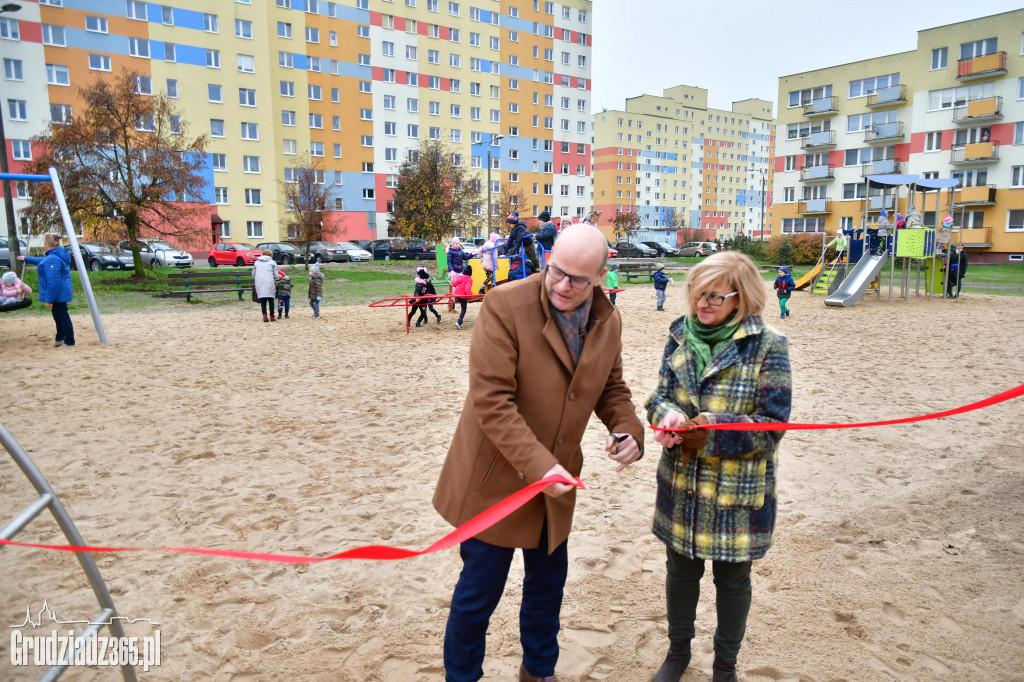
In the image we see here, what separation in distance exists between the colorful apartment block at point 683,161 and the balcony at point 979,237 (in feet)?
163

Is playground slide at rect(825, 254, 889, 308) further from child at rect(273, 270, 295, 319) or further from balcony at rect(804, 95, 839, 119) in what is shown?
balcony at rect(804, 95, 839, 119)

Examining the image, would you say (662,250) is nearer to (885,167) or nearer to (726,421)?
(885,167)

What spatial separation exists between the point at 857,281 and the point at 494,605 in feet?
67.2

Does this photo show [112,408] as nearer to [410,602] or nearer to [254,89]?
[410,602]

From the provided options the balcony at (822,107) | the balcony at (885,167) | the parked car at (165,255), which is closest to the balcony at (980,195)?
the balcony at (885,167)

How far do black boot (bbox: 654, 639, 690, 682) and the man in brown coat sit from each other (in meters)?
0.63

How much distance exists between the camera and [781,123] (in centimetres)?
5650

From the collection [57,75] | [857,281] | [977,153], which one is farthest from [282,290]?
[977,153]

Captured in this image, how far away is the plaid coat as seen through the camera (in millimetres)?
2455

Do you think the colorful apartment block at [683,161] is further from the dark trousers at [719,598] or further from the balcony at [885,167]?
the dark trousers at [719,598]

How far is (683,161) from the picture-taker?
113 m

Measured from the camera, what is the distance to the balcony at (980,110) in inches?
1695

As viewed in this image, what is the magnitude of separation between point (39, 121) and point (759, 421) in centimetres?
5087

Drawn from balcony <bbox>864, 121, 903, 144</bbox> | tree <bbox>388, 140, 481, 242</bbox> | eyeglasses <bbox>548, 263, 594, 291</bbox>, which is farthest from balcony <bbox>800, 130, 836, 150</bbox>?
eyeglasses <bbox>548, 263, 594, 291</bbox>
